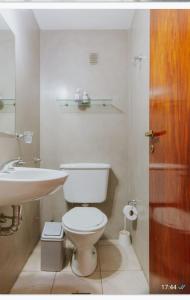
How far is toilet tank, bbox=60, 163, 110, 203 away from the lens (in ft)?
5.88

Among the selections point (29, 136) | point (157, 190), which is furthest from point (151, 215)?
point (29, 136)

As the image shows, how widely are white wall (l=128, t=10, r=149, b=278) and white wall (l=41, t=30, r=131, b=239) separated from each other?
15 cm

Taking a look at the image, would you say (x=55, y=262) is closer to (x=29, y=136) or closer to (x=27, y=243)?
(x=27, y=243)

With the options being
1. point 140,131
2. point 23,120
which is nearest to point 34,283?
point 23,120

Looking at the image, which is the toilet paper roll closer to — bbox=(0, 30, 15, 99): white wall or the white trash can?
the white trash can

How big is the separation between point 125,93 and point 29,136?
3.12 feet

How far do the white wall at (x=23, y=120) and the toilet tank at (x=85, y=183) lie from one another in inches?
12.5

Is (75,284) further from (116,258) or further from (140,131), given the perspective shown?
(140,131)

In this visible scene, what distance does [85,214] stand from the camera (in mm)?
1559

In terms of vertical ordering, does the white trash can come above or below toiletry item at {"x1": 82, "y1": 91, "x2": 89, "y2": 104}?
below

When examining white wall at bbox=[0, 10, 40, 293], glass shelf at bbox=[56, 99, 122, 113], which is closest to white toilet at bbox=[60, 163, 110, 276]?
white wall at bbox=[0, 10, 40, 293]

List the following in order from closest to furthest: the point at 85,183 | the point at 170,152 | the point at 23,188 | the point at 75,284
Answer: the point at 23,188, the point at 170,152, the point at 75,284, the point at 85,183

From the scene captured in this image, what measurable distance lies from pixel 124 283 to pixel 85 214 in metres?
0.50

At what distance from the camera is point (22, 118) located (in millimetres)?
1525
